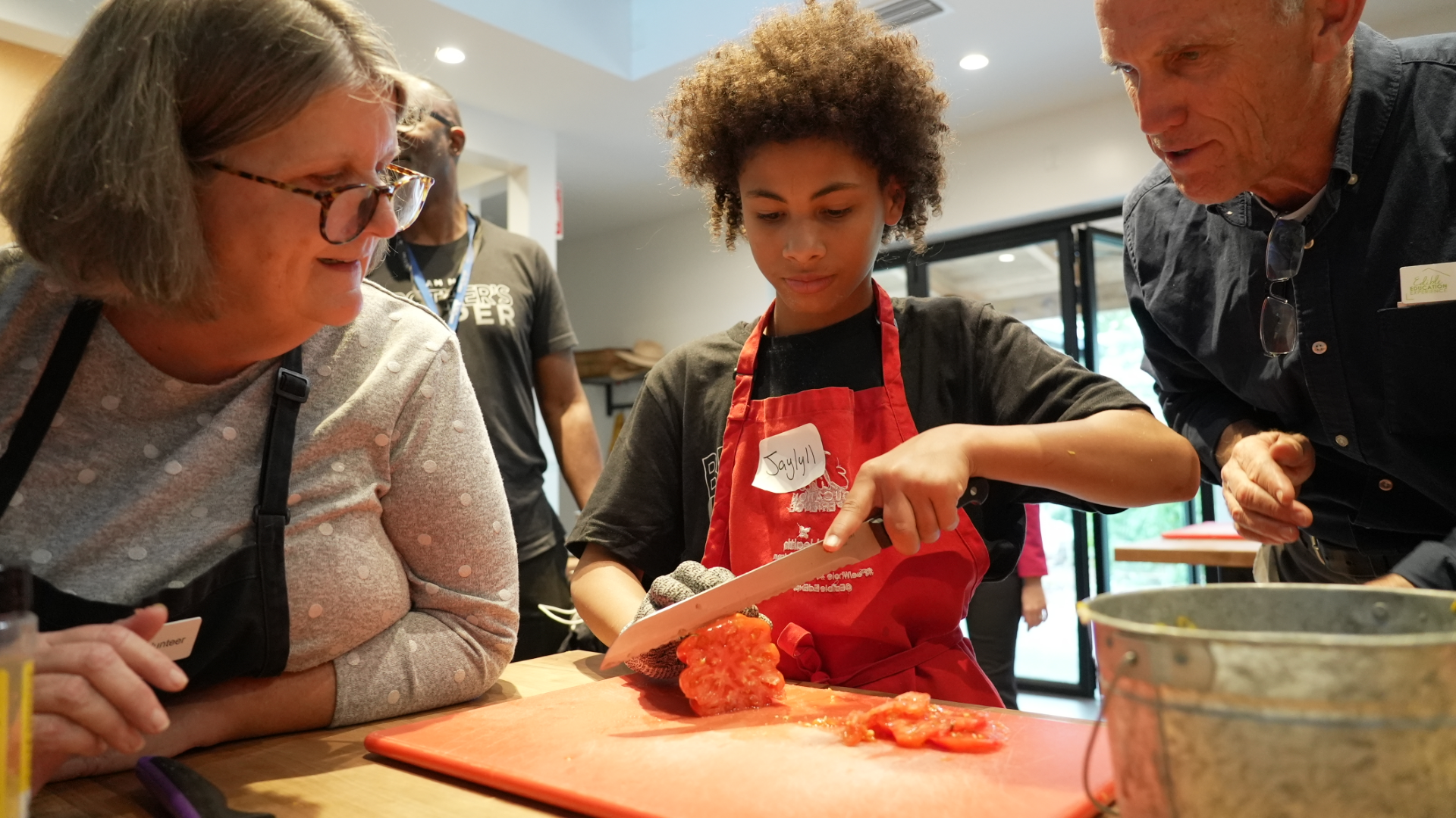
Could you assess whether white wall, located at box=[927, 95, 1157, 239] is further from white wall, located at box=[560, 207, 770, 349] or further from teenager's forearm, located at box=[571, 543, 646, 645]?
teenager's forearm, located at box=[571, 543, 646, 645]

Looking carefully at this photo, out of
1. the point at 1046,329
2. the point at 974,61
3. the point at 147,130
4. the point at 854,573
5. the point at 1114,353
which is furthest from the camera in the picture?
the point at 1046,329

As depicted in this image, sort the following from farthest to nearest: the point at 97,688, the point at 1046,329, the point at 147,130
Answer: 1. the point at 1046,329
2. the point at 147,130
3. the point at 97,688

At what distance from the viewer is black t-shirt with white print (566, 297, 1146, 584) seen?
1.48 metres

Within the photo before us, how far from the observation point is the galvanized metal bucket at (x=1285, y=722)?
52cm

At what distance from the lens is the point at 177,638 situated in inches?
40.6

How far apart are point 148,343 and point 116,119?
0.91ft

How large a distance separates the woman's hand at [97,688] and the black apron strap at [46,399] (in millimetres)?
316

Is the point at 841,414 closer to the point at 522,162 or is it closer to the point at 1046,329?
the point at 522,162

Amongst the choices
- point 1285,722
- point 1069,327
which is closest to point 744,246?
point 1069,327

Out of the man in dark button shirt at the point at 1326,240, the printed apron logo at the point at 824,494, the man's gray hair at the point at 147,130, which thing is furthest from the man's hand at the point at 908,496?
the man's gray hair at the point at 147,130

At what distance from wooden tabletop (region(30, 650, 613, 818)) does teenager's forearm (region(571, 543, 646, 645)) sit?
41 centimetres

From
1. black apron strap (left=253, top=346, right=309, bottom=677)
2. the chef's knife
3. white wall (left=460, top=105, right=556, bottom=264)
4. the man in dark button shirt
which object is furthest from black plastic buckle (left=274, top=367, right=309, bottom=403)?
white wall (left=460, top=105, right=556, bottom=264)

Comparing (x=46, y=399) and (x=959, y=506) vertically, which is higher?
(x=46, y=399)

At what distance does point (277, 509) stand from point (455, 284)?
182cm
